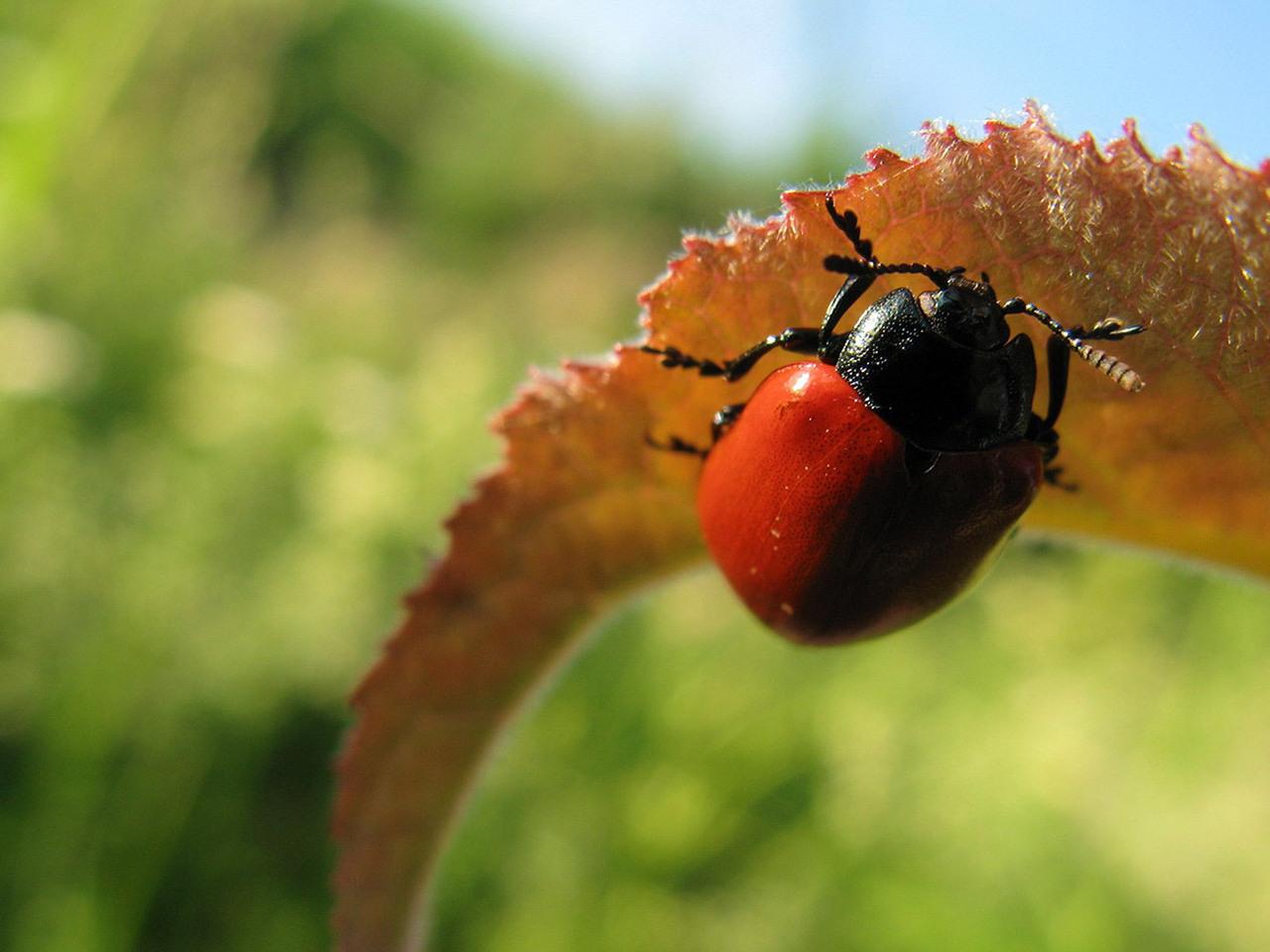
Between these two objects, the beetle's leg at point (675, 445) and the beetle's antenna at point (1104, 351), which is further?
the beetle's leg at point (675, 445)

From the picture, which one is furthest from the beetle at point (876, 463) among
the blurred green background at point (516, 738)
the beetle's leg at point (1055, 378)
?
the blurred green background at point (516, 738)

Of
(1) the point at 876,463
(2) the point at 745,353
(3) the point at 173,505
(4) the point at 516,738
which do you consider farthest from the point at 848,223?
(3) the point at 173,505

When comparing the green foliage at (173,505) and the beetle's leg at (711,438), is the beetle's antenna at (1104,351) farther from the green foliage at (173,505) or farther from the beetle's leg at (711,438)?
the green foliage at (173,505)

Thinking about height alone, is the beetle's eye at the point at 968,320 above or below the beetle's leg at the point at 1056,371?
above

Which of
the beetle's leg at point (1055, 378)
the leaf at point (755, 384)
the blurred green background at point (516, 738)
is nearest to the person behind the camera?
the leaf at point (755, 384)

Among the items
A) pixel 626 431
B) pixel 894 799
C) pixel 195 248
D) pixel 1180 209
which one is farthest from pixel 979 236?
pixel 195 248

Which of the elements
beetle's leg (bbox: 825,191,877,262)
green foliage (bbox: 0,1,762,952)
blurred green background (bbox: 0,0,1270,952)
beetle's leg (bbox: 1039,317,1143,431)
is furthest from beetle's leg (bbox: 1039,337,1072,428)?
green foliage (bbox: 0,1,762,952)

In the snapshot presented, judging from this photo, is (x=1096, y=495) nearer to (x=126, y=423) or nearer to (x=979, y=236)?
(x=979, y=236)

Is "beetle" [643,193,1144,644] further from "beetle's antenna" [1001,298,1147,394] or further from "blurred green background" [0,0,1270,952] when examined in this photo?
"blurred green background" [0,0,1270,952]
